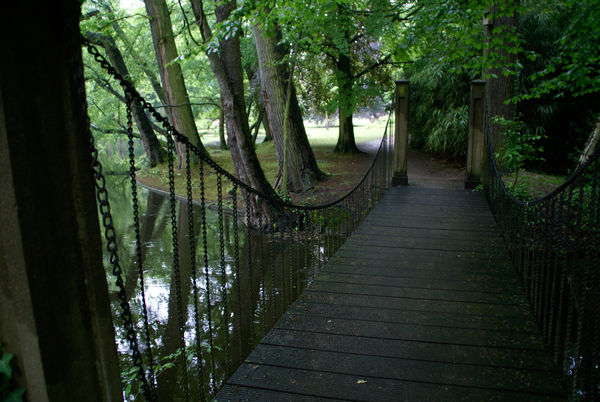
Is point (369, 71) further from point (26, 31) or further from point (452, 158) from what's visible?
point (26, 31)

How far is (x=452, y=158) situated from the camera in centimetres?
1247

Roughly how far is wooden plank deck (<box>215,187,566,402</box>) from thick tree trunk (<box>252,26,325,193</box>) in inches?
212

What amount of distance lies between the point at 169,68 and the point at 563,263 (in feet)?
40.9

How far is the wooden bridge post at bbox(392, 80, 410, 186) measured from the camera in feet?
24.3

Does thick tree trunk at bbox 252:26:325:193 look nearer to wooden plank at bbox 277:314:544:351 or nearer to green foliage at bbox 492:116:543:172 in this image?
green foliage at bbox 492:116:543:172

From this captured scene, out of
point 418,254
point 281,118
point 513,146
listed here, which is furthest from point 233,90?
point 513,146

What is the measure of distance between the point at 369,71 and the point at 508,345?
500 inches

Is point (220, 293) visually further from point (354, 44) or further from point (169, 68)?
point (354, 44)

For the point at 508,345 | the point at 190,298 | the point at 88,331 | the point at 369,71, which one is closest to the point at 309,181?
the point at 190,298

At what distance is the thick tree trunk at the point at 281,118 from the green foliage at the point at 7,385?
8279 millimetres

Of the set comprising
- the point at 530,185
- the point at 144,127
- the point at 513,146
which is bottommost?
the point at 530,185

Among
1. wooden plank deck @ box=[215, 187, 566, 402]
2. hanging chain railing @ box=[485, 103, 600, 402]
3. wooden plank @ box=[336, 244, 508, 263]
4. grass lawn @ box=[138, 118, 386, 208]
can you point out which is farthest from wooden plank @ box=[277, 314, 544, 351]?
grass lawn @ box=[138, 118, 386, 208]

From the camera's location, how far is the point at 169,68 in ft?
42.2

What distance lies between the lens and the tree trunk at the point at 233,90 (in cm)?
715
